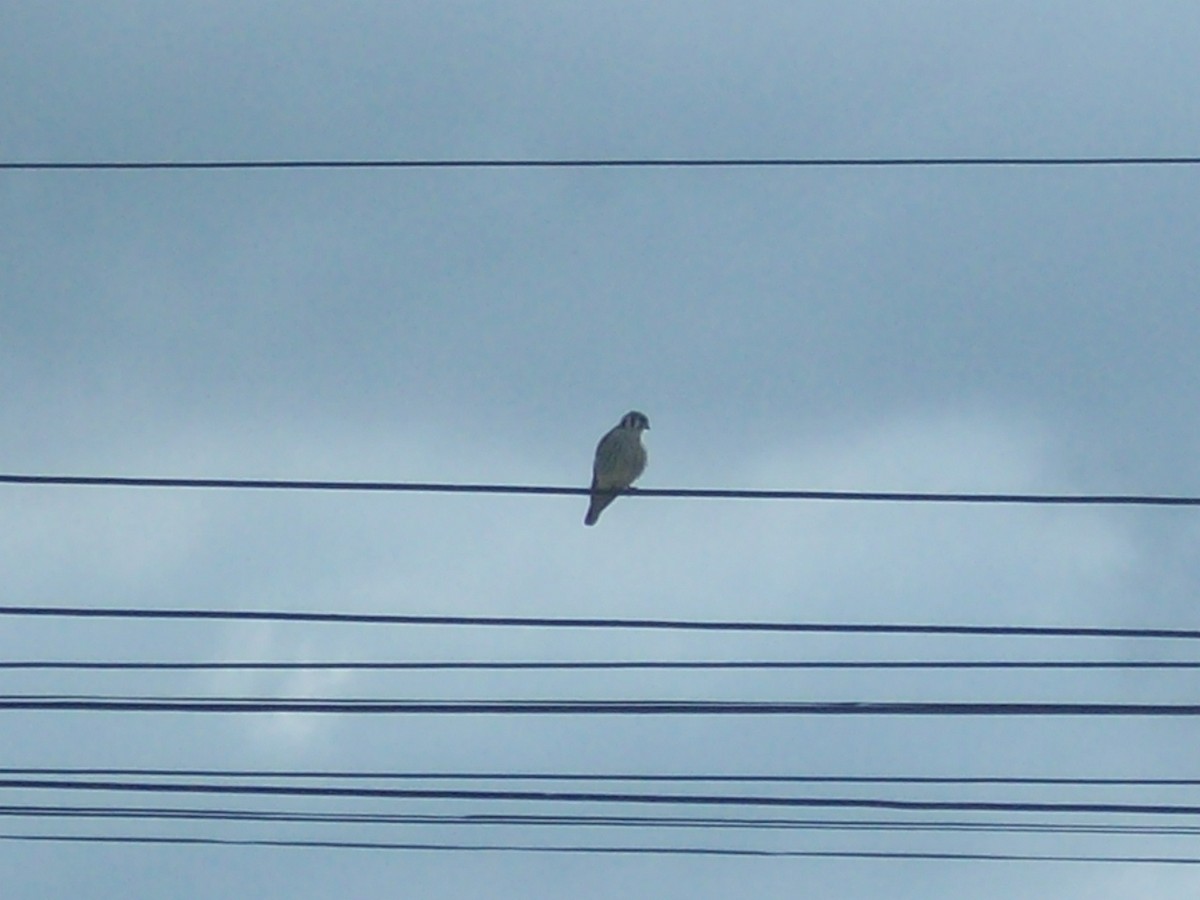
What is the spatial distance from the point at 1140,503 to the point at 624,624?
254cm

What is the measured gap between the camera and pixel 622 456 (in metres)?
19.2

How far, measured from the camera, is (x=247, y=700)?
1042cm

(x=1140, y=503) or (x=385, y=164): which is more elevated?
(x=385, y=164)

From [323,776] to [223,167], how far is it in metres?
3.63

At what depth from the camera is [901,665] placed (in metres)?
10.4

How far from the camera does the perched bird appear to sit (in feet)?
63.2

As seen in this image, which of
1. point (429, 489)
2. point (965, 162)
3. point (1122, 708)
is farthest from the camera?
point (965, 162)

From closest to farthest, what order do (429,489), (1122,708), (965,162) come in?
(1122,708) → (429,489) → (965,162)

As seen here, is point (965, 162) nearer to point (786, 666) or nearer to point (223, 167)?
point (786, 666)

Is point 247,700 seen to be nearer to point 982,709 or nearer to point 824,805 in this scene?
point 824,805

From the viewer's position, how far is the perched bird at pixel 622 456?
63.2 ft

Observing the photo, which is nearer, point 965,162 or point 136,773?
point 136,773

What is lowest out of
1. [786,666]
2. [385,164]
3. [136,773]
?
[136,773]

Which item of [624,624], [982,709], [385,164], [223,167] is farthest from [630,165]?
[982,709]
